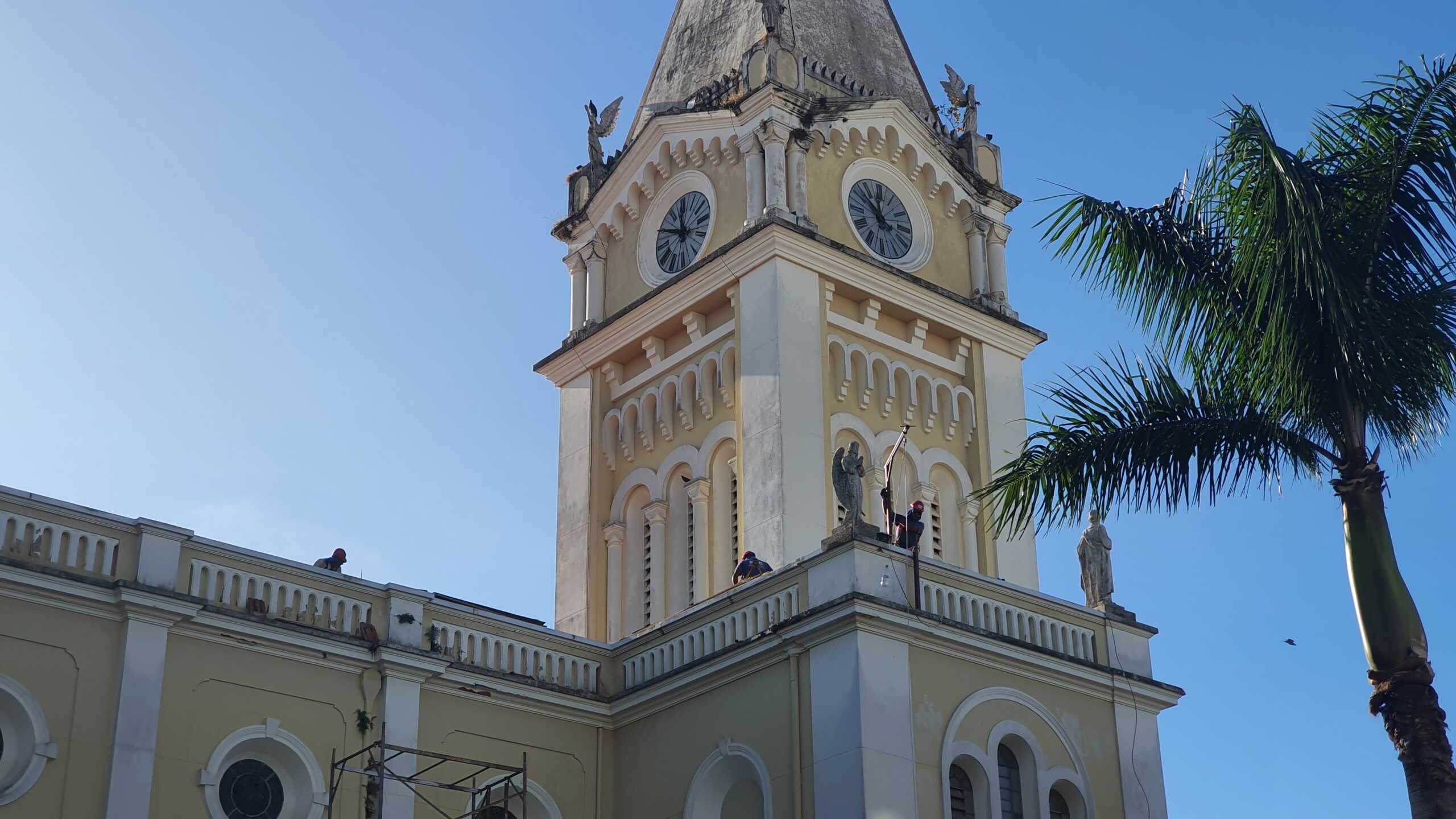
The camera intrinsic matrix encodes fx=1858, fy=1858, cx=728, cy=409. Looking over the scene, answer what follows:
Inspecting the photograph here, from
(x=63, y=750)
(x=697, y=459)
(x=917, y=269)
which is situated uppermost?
(x=917, y=269)

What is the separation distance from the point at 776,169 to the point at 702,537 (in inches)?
274

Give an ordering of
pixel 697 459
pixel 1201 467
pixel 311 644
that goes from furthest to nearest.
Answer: pixel 697 459 < pixel 311 644 < pixel 1201 467

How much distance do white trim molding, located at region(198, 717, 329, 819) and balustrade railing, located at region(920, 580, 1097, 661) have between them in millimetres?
7990

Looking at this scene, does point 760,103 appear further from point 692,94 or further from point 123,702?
point 123,702

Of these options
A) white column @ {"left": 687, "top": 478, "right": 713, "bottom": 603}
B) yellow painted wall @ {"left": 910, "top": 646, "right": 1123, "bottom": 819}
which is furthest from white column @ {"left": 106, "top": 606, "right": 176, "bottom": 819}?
white column @ {"left": 687, "top": 478, "right": 713, "bottom": 603}

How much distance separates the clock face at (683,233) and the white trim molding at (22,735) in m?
16.7

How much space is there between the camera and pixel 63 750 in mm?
21422

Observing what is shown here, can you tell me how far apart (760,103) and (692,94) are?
111 inches

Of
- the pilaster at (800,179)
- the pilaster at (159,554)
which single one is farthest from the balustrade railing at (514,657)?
the pilaster at (800,179)

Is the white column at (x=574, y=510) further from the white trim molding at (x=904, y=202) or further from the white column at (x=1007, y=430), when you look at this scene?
the white column at (x=1007, y=430)

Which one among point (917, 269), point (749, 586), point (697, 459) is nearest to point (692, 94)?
point (917, 269)

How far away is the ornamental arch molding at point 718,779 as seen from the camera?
24.3 metres

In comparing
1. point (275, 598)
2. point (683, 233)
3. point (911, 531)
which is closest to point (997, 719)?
point (911, 531)

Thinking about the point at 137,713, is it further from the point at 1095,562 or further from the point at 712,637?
the point at 1095,562
